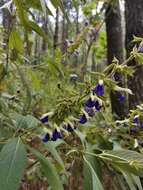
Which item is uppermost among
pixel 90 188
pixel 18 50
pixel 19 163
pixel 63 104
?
pixel 18 50

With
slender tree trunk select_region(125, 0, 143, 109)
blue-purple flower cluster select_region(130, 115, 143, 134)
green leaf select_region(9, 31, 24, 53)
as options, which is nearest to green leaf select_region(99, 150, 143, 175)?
blue-purple flower cluster select_region(130, 115, 143, 134)

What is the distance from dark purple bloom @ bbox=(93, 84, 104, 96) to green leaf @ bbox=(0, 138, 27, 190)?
29 cm

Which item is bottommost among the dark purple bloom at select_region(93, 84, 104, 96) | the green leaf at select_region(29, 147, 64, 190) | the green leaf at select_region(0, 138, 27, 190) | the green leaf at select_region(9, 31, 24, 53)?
the green leaf at select_region(29, 147, 64, 190)

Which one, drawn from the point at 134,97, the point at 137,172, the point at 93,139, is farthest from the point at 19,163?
the point at 134,97

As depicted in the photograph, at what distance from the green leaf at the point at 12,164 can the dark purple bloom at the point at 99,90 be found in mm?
286

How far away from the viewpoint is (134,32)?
108 inches

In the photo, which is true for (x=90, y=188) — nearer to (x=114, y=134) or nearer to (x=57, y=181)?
(x=57, y=181)

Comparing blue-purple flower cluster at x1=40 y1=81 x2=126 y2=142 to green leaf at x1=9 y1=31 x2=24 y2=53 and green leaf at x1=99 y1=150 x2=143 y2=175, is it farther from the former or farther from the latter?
green leaf at x1=9 y1=31 x2=24 y2=53

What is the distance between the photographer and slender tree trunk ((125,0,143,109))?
268 centimetres

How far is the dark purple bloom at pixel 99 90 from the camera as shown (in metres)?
1.24

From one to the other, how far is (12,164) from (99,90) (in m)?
0.34

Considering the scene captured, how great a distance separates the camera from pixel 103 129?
2092mm

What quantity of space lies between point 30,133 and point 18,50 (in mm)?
345

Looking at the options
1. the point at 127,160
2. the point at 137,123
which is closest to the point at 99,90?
the point at 127,160
